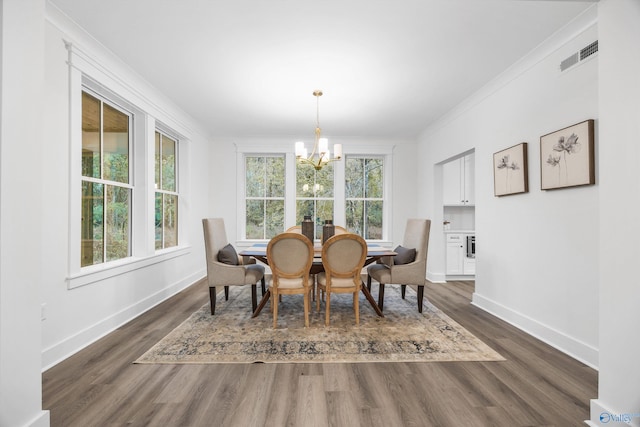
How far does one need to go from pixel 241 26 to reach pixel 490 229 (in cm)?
338

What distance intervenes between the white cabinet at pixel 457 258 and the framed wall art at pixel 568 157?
8.85 ft

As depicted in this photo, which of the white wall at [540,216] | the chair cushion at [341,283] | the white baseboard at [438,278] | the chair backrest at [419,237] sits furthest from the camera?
the white baseboard at [438,278]

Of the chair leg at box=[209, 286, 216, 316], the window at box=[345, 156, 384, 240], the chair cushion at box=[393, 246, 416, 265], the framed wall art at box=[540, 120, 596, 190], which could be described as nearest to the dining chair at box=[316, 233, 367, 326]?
the chair cushion at box=[393, 246, 416, 265]

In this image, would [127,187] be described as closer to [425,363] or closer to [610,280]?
[425,363]

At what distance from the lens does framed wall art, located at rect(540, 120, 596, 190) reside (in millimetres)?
2254

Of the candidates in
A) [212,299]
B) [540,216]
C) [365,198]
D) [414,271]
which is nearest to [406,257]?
[414,271]

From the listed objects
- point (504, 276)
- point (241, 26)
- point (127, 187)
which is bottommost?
point (504, 276)

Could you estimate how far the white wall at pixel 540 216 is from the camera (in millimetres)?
2332

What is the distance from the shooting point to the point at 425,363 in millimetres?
2307

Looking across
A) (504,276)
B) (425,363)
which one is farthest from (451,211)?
(425,363)

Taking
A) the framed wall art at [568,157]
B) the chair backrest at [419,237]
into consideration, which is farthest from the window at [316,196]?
the framed wall art at [568,157]

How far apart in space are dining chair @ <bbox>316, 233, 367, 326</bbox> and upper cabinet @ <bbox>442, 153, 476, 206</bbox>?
10.2ft

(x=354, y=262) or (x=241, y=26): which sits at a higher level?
(x=241, y=26)

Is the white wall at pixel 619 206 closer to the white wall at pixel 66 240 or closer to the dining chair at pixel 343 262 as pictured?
the dining chair at pixel 343 262
